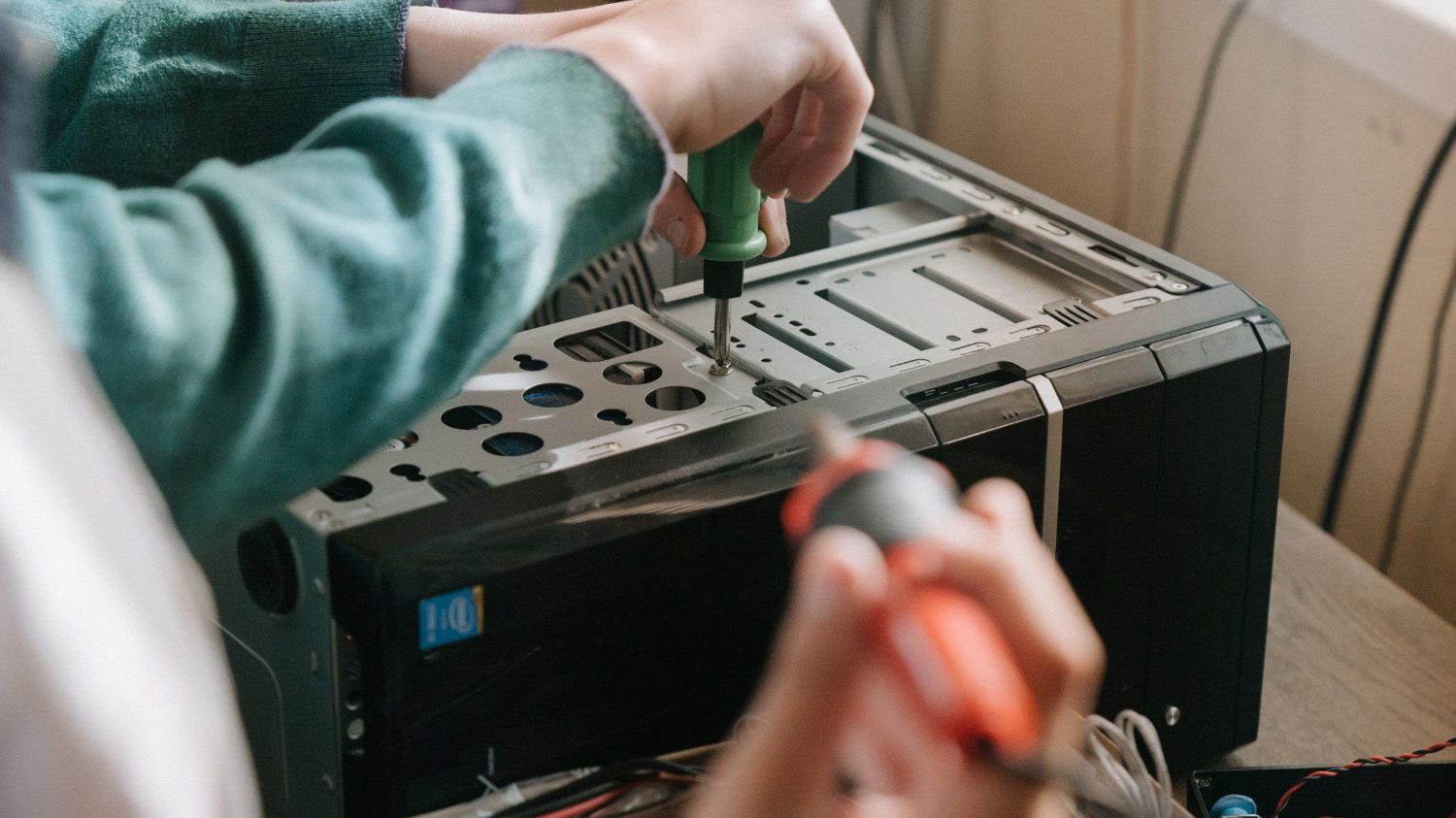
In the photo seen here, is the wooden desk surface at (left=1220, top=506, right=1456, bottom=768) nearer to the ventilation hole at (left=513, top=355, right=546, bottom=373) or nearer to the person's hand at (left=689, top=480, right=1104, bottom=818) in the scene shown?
the ventilation hole at (left=513, top=355, right=546, bottom=373)

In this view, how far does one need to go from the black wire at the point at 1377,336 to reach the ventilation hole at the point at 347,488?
0.70 m

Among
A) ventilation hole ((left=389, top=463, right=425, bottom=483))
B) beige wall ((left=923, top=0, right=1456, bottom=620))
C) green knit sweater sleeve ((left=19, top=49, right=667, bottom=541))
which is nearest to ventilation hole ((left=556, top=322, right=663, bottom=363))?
ventilation hole ((left=389, top=463, right=425, bottom=483))

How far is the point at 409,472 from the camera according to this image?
23.9 inches

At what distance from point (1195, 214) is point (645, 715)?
2.37ft

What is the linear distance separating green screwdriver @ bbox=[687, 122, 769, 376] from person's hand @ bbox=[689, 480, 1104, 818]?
342mm

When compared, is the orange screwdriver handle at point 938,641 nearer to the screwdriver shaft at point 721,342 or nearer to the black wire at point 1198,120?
the screwdriver shaft at point 721,342

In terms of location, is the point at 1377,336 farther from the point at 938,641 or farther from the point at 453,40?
the point at 938,641

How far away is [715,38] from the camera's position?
0.53 m

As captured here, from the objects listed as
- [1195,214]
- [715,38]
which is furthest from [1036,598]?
[1195,214]

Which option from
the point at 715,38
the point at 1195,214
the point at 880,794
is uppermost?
the point at 715,38

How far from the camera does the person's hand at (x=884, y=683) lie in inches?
11.5

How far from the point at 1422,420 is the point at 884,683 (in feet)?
2.73

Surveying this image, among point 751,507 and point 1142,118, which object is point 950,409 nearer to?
point 751,507

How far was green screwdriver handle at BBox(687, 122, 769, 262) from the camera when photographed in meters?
0.64
